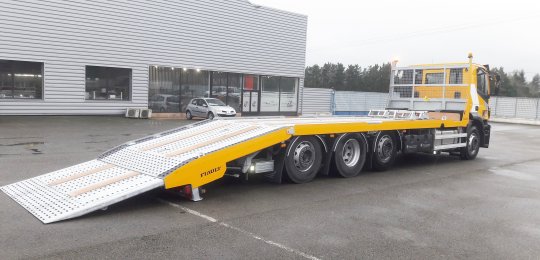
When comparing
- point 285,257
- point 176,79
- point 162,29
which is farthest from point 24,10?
point 285,257

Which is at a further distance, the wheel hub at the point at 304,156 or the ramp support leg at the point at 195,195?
the wheel hub at the point at 304,156

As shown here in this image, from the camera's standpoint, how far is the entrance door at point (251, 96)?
30922mm

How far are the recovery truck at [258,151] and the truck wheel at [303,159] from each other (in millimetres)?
18

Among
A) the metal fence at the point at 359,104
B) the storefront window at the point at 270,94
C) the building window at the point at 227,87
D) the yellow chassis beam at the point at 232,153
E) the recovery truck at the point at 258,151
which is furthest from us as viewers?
the metal fence at the point at 359,104

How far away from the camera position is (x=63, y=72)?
75.6ft

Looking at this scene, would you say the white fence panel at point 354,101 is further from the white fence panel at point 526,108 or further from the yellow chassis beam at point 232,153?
the yellow chassis beam at point 232,153

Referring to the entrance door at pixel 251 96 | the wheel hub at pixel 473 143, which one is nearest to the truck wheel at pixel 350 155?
the wheel hub at pixel 473 143

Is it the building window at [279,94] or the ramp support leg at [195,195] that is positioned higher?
the building window at [279,94]

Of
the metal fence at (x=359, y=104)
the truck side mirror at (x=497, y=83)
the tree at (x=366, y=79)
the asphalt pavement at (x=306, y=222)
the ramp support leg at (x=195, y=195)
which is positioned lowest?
the asphalt pavement at (x=306, y=222)

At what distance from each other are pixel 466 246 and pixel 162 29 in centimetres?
2388

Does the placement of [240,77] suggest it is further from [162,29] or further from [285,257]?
[285,257]

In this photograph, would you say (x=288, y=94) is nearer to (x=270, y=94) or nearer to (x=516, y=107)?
(x=270, y=94)

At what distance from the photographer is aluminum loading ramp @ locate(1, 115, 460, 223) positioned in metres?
5.88

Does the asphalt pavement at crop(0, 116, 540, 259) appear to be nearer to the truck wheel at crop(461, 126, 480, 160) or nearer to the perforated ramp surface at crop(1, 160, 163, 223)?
the perforated ramp surface at crop(1, 160, 163, 223)
